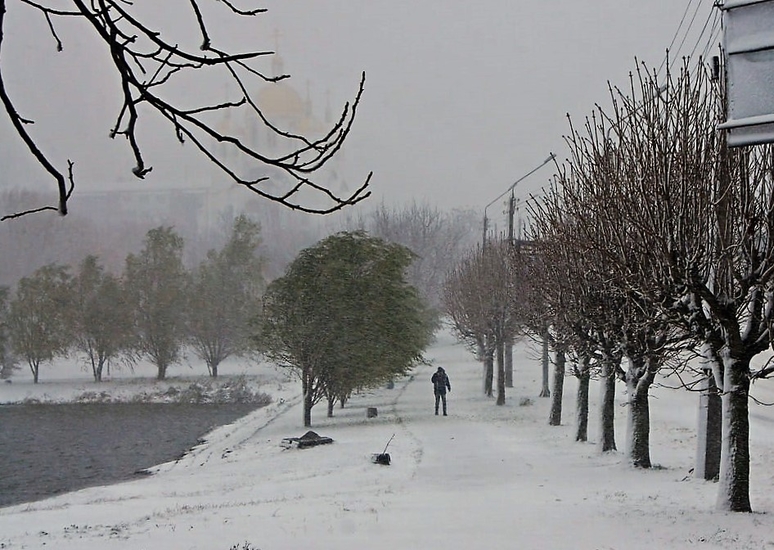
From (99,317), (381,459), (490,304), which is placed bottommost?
(381,459)

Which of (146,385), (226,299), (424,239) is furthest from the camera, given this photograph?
(424,239)

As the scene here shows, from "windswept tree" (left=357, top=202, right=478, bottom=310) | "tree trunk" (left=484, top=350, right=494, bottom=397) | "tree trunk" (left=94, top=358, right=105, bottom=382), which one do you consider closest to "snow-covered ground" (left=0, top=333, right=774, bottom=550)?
"tree trunk" (left=484, top=350, right=494, bottom=397)

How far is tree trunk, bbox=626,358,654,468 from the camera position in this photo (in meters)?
14.4

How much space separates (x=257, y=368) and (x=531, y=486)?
126 feet

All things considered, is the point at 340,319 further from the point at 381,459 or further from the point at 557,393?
the point at 381,459

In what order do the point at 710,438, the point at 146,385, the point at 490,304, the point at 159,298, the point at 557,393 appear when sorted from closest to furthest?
the point at 710,438, the point at 557,393, the point at 490,304, the point at 146,385, the point at 159,298

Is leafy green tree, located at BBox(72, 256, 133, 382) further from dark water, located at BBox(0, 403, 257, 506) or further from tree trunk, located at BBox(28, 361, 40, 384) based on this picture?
dark water, located at BBox(0, 403, 257, 506)

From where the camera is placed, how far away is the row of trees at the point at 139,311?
153 feet

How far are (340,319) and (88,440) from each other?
8270 mm

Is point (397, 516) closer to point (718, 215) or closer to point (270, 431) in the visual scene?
point (718, 215)

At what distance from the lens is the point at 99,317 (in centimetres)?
4709

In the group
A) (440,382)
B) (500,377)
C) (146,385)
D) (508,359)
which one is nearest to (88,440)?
(440,382)

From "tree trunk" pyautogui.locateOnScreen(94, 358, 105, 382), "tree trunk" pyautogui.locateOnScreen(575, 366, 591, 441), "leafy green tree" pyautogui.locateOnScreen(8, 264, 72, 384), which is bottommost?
"tree trunk" pyautogui.locateOnScreen(94, 358, 105, 382)

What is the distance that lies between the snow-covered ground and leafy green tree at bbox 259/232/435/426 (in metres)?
1.84
